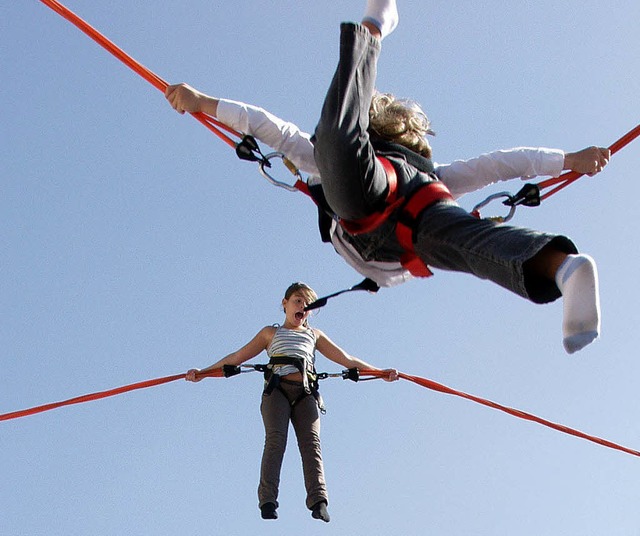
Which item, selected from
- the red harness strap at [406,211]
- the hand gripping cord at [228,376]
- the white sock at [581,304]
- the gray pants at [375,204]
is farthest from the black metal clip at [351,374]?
the white sock at [581,304]

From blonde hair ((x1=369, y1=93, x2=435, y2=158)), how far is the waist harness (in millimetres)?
2683

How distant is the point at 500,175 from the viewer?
14.9 feet

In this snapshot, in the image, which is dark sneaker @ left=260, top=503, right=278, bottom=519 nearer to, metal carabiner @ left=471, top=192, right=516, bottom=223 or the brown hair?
the brown hair

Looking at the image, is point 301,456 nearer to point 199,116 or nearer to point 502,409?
point 502,409

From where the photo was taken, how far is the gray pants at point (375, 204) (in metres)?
3.23

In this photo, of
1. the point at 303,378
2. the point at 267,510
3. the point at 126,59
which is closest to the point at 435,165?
the point at 126,59

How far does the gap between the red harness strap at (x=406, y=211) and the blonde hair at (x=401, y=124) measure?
28 cm

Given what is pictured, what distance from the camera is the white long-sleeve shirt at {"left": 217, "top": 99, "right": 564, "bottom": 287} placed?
424 centimetres

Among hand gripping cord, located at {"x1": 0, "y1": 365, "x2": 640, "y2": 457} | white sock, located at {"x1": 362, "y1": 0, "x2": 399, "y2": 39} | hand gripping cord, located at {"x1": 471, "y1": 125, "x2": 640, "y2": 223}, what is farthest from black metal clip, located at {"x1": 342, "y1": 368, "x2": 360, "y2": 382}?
white sock, located at {"x1": 362, "y1": 0, "x2": 399, "y2": 39}

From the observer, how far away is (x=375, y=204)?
12.4 feet

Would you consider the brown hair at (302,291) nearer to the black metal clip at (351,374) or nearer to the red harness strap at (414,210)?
the black metal clip at (351,374)

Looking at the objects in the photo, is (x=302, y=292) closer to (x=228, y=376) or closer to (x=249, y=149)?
(x=228, y=376)

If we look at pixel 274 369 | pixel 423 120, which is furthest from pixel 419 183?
pixel 274 369

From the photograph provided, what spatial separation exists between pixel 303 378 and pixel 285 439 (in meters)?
0.39
